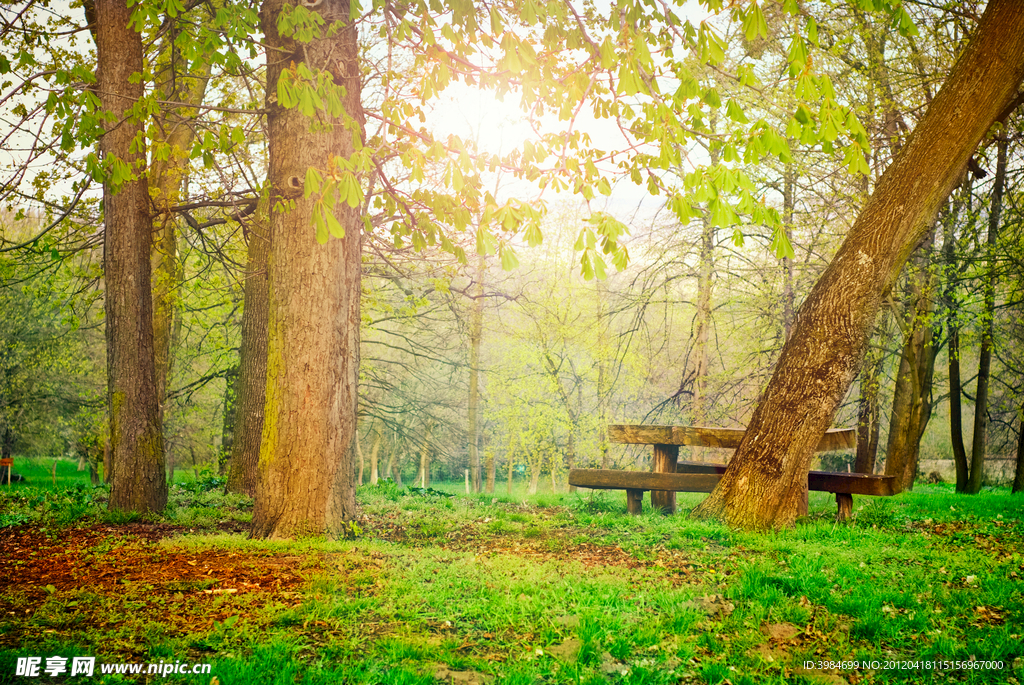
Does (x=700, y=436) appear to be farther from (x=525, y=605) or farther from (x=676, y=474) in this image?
(x=525, y=605)

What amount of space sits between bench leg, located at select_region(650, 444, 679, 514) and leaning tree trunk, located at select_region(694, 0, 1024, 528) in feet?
4.17

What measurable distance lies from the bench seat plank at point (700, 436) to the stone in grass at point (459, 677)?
14.7 ft

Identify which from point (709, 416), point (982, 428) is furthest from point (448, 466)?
point (982, 428)

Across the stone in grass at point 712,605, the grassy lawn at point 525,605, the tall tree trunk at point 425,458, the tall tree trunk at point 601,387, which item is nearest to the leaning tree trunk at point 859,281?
the grassy lawn at point 525,605

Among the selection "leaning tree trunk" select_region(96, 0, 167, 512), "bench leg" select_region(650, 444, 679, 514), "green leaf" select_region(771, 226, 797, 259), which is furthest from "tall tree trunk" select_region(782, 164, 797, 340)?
"leaning tree trunk" select_region(96, 0, 167, 512)

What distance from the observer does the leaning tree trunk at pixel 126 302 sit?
6.54m

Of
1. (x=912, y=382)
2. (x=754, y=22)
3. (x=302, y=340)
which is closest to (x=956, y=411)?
(x=912, y=382)

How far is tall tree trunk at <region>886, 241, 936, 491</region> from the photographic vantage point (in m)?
10.6

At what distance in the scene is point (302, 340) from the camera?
5.22m

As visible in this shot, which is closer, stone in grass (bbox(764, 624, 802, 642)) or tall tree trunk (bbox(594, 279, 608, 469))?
stone in grass (bbox(764, 624, 802, 642))

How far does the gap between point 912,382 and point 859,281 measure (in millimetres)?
6378

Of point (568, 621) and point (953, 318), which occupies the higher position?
point (953, 318)

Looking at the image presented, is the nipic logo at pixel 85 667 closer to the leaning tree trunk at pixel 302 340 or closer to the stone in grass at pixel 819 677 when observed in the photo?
the leaning tree trunk at pixel 302 340

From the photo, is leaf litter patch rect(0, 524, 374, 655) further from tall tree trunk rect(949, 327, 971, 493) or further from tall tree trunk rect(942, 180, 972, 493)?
tall tree trunk rect(949, 327, 971, 493)
